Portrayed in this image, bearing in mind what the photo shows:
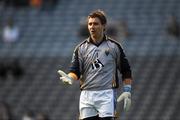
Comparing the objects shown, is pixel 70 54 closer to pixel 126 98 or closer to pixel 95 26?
pixel 126 98

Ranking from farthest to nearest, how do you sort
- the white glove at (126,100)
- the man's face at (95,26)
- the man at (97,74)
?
the white glove at (126,100) < the man at (97,74) < the man's face at (95,26)

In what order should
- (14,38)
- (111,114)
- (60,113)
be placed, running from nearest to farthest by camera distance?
1. (111,114)
2. (60,113)
3. (14,38)

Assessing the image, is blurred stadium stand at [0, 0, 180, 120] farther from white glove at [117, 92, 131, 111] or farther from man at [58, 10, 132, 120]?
man at [58, 10, 132, 120]

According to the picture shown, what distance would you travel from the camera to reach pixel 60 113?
21078mm

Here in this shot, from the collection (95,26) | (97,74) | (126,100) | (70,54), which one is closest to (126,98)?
(126,100)

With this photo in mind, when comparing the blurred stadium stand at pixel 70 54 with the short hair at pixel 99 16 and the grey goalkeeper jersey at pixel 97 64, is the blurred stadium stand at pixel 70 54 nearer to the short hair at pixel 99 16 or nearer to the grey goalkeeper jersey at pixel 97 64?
the grey goalkeeper jersey at pixel 97 64

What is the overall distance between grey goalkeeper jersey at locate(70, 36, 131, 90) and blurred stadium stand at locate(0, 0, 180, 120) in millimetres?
10494

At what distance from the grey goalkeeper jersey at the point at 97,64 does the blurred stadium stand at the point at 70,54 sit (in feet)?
34.4

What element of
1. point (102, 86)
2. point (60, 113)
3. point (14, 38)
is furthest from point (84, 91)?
point (14, 38)

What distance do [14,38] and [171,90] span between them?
5452 mm

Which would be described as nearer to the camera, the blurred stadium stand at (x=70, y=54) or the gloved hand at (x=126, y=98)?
the gloved hand at (x=126, y=98)

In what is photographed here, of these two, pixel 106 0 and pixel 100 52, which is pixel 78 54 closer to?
pixel 100 52

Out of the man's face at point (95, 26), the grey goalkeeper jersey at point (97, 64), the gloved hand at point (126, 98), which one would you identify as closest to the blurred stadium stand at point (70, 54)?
the gloved hand at point (126, 98)

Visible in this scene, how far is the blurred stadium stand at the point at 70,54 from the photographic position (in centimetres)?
2106
